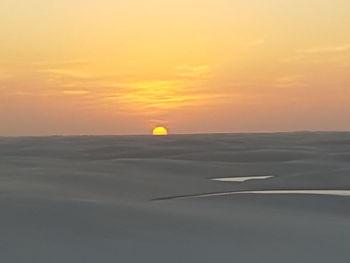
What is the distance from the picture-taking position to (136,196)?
404 inches

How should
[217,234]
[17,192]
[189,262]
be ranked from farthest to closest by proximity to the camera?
1. [17,192]
2. [217,234]
3. [189,262]

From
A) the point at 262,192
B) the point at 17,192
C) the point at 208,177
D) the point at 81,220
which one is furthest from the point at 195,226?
the point at 208,177

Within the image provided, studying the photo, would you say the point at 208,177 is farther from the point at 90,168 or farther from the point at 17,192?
the point at 17,192

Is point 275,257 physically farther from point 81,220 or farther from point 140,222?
point 81,220

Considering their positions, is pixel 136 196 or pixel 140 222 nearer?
pixel 140 222

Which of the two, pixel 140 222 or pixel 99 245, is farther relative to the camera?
pixel 140 222

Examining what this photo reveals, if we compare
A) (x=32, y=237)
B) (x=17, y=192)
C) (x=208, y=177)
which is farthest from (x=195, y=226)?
(x=208, y=177)

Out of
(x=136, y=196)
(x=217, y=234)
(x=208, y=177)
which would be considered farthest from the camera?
(x=208, y=177)

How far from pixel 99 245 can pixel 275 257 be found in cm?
165

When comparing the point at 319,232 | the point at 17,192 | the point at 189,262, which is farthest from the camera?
the point at 17,192

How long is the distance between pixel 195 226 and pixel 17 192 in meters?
3.44

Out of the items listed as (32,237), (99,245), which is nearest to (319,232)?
(99,245)

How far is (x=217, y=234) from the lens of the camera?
627cm

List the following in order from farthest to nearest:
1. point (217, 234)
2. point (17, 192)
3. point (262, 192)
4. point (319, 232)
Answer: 1. point (262, 192)
2. point (17, 192)
3. point (319, 232)
4. point (217, 234)
